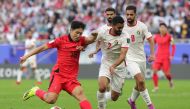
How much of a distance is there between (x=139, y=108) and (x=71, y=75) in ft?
12.4

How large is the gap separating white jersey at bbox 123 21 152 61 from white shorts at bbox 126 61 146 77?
5.0 inches

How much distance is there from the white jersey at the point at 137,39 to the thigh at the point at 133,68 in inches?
6.3

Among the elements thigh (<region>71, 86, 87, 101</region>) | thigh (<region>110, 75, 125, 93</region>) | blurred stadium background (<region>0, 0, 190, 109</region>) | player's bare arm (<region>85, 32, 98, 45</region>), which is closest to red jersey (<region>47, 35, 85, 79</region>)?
player's bare arm (<region>85, 32, 98, 45</region>)

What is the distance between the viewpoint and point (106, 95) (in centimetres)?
1588

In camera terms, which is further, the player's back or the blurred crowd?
the blurred crowd

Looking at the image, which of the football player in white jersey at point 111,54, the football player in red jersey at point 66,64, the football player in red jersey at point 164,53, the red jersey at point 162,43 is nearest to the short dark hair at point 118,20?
the football player in white jersey at point 111,54

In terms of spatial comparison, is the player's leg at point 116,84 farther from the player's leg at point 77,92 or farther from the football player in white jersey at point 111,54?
the player's leg at point 77,92

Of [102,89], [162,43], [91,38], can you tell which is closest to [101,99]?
[102,89]

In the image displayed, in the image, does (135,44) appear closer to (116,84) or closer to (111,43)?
(116,84)

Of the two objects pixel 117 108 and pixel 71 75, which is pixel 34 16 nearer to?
pixel 117 108

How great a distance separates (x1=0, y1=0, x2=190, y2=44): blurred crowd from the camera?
35.2 metres

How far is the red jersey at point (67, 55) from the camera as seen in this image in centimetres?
1384

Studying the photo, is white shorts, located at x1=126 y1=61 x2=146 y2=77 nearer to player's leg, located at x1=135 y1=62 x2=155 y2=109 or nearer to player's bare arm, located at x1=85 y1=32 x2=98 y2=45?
player's leg, located at x1=135 y1=62 x2=155 y2=109

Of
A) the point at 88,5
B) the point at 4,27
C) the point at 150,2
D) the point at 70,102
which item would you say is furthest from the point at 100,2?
the point at 70,102
